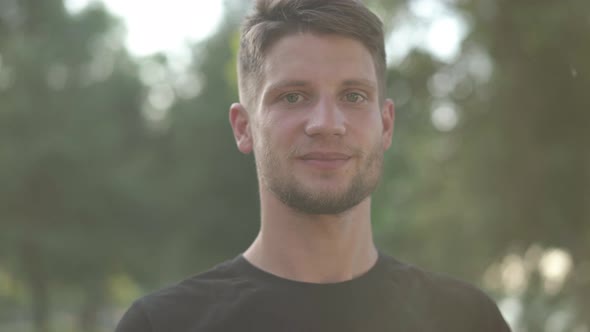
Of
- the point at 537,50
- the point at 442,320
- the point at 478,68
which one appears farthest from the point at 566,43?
the point at 442,320

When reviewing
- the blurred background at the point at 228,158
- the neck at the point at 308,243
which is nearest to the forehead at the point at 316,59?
the neck at the point at 308,243

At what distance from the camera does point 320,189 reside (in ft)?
9.34

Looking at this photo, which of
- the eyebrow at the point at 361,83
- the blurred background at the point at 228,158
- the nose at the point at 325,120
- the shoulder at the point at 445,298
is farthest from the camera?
the blurred background at the point at 228,158

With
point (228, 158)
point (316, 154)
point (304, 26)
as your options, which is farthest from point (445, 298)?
point (228, 158)

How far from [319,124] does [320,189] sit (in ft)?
0.76

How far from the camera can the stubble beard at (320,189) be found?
2.86m

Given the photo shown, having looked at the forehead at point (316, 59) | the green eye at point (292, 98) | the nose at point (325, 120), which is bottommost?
the nose at point (325, 120)

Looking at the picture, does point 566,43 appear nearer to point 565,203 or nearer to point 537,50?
point 537,50

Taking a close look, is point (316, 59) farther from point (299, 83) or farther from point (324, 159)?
point (324, 159)

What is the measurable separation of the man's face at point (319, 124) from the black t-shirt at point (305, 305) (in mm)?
327

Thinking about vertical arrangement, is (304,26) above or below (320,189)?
above

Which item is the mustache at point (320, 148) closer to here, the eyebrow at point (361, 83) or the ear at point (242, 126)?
the eyebrow at point (361, 83)

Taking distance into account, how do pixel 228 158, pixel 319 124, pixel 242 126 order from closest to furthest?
pixel 319 124
pixel 242 126
pixel 228 158

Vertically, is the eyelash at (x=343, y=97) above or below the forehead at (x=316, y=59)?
below
